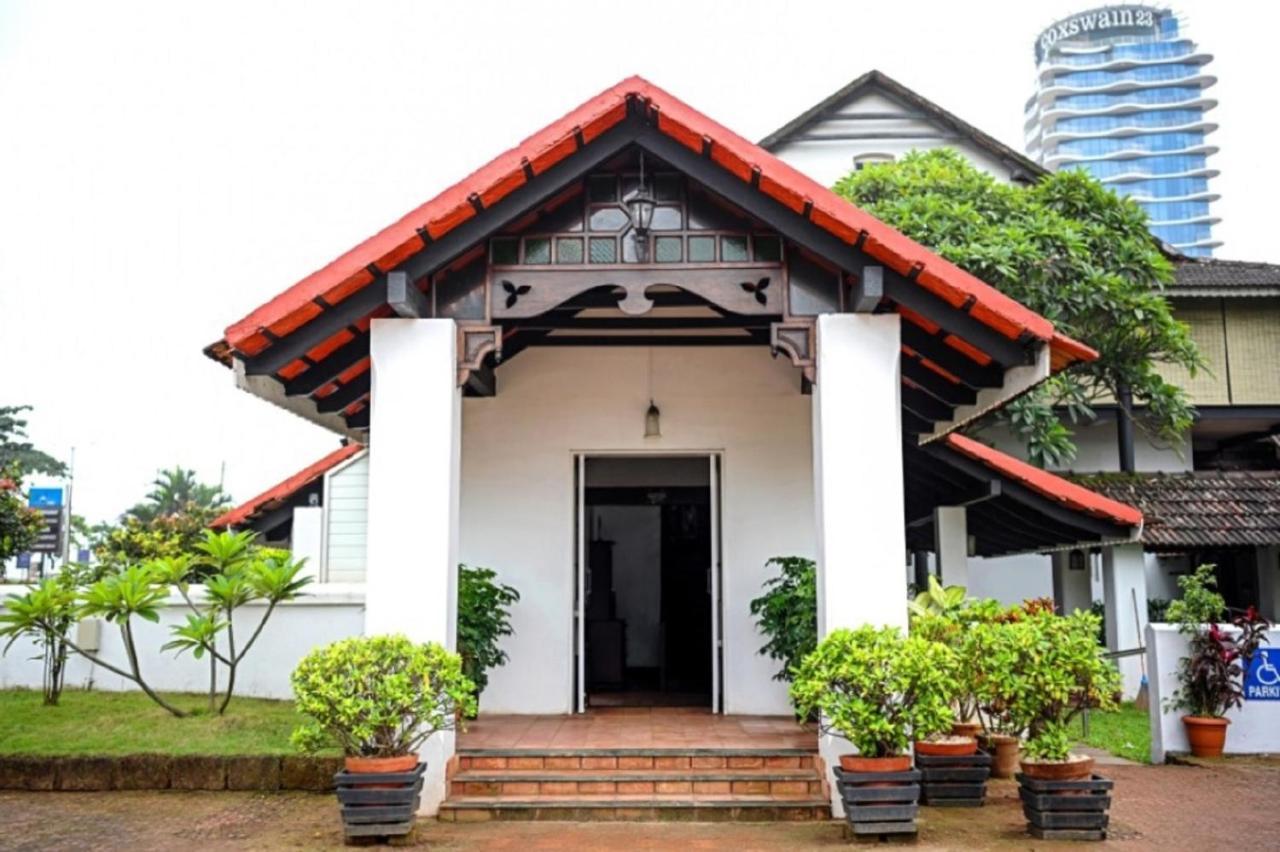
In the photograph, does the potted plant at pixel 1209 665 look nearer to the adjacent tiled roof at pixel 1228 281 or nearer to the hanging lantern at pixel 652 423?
the hanging lantern at pixel 652 423

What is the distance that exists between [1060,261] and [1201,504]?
3999 millimetres

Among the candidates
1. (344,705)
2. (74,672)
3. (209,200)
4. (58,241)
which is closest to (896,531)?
(344,705)

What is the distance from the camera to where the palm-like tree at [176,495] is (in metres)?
52.2

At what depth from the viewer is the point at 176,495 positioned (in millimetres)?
53562

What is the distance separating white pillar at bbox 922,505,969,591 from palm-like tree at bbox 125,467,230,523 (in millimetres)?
44669

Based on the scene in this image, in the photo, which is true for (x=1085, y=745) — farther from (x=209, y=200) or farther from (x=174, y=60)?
(x=209, y=200)

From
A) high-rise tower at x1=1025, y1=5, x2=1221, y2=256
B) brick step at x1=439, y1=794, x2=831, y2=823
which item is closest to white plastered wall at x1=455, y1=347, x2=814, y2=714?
brick step at x1=439, y1=794, x2=831, y2=823

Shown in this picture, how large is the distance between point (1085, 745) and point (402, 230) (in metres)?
7.86

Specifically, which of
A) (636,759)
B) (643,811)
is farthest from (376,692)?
(636,759)

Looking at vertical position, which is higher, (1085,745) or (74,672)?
(74,672)

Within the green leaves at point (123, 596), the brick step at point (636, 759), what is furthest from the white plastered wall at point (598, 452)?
the green leaves at point (123, 596)

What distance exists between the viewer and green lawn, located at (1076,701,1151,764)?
10.3m

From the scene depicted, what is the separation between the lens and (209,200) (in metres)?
15.5

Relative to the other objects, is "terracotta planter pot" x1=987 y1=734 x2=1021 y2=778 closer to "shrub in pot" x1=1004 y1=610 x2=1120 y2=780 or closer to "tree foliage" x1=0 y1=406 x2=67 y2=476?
"shrub in pot" x1=1004 y1=610 x2=1120 y2=780
